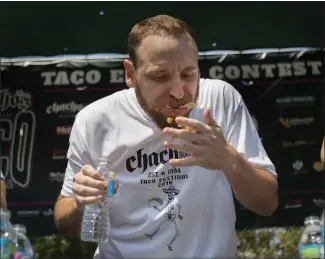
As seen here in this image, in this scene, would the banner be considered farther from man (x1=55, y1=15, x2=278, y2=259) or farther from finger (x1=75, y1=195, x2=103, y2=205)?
finger (x1=75, y1=195, x2=103, y2=205)

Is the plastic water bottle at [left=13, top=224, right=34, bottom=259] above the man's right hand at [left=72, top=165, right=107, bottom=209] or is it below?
below

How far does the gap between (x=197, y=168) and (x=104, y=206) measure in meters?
0.31

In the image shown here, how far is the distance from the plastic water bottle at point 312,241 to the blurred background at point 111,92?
2222 mm

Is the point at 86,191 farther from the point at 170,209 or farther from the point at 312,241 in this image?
the point at 312,241

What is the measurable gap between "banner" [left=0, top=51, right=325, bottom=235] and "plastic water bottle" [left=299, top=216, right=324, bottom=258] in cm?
228

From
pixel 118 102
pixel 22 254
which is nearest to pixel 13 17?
pixel 118 102

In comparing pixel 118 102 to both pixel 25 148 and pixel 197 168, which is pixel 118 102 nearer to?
pixel 197 168

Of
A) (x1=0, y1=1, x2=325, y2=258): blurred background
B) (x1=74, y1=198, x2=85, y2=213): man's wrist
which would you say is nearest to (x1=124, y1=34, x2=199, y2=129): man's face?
(x1=74, y1=198, x2=85, y2=213): man's wrist

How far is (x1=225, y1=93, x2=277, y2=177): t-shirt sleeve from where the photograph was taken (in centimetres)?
182

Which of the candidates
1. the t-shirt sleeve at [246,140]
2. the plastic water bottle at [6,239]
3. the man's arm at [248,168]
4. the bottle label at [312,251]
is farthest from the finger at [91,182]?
→ the bottle label at [312,251]

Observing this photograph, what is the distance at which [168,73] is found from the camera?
5.87 ft

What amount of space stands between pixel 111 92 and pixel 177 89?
2067mm

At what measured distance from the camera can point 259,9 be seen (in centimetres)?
335

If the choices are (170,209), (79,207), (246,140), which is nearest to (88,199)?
(79,207)
